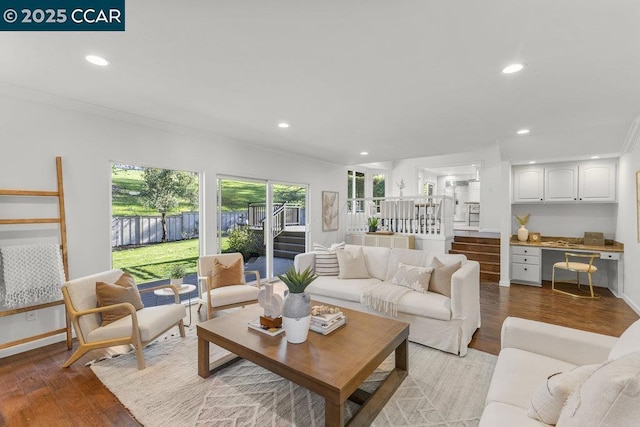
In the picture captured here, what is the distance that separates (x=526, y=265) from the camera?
213 inches

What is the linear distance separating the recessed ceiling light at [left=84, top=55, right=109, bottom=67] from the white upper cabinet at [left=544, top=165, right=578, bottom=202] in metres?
6.74

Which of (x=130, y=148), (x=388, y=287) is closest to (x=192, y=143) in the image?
(x=130, y=148)

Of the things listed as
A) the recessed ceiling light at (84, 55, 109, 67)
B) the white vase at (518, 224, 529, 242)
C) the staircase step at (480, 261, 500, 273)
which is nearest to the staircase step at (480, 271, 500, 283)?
the staircase step at (480, 261, 500, 273)

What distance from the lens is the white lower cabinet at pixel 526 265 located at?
5.32 metres

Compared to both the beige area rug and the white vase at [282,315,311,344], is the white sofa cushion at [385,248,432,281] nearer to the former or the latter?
the beige area rug

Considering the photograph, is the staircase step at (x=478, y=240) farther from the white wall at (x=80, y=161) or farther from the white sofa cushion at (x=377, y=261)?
the white wall at (x=80, y=161)

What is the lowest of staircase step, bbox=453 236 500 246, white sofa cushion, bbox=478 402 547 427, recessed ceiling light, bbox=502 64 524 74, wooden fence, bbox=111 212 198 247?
white sofa cushion, bbox=478 402 547 427

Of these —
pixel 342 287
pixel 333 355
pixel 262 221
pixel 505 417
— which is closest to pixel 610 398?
pixel 505 417

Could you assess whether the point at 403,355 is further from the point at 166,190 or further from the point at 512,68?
the point at 166,190

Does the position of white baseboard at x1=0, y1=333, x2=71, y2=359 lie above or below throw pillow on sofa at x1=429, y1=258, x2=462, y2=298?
below

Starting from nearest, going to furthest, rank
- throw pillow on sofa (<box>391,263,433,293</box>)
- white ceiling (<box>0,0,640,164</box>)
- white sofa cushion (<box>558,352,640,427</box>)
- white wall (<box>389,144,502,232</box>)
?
white sofa cushion (<box>558,352,640,427</box>) < white ceiling (<box>0,0,640,164</box>) < throw pillow on sofa (<box>391,263,433,293</box>) < white wall (<box>389,144,502,232</box>)

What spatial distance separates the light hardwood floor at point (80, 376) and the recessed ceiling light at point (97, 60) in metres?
2.55

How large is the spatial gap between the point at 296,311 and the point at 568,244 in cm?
558

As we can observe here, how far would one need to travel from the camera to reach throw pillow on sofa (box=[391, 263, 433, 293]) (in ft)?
10.8
